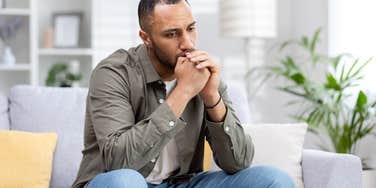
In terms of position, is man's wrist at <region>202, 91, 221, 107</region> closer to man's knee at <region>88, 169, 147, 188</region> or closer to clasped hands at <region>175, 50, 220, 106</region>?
clasped hands at <region>175, 50, 220, 106</region>

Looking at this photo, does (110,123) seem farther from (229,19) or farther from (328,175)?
Answer: (229,19)

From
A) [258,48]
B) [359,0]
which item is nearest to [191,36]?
[359,0]

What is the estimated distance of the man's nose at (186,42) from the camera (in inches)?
82.5

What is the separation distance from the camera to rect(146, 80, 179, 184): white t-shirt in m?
2.19

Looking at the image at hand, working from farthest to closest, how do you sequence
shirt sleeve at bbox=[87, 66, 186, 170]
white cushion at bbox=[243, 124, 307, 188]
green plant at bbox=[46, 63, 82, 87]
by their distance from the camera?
green plant at bbox=[46, 63, 82, 87] < white cushion at bbox=[243, 124, 307, 188] < shirt sleeve at bbox=[87, 66, 186, 170]

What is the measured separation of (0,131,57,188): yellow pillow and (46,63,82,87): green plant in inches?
84.7

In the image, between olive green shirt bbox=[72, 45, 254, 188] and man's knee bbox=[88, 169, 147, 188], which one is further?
olive green shirt bbox=[72, 45, 254, 188]

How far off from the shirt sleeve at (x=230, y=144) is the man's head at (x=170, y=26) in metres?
0.23

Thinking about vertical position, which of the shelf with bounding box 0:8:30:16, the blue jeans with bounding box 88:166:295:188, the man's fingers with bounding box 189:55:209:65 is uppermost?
the shelf with bounding box 0:8:30:16

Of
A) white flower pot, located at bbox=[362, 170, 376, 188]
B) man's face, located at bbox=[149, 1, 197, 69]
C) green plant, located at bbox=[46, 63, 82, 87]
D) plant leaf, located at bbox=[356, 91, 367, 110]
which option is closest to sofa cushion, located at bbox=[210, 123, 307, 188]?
white flower pot, located at bbox=[362, 170, 376, 188]

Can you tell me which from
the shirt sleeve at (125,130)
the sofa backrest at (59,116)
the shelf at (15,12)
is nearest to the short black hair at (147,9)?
the shirt sleeve at (125,130)

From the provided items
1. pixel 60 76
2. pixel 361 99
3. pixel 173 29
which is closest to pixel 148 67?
pixel 173 29

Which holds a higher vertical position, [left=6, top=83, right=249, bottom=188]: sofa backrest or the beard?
the beard

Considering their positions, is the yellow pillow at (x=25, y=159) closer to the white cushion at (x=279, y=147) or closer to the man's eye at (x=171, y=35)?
the white cushion at (x=279, y=147)
